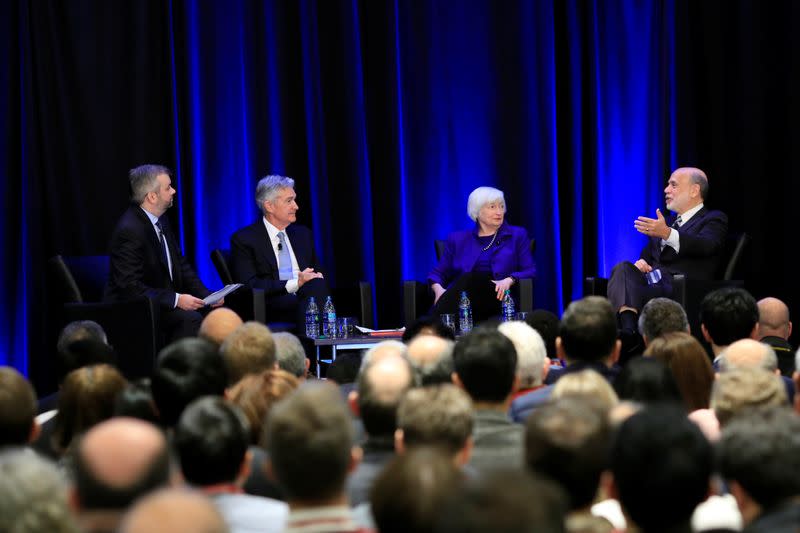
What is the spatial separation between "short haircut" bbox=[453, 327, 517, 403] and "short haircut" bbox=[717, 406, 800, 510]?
36.0 inches

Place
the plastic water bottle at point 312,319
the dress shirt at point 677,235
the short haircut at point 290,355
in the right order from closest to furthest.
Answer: the short haircut at point 290,355, the plastic water bottle at point 312,319, the dress shirt at point 677,235

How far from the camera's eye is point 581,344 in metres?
3.27

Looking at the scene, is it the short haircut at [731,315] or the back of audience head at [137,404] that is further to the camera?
the short haircut at [731,315]

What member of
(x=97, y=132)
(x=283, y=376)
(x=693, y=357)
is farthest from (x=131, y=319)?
(x=693, y=357)

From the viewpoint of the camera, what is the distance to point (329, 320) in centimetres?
611

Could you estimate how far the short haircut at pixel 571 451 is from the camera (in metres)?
1.73

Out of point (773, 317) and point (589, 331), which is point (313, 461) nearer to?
point (589, 331)

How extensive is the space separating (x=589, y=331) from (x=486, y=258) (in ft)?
11.7

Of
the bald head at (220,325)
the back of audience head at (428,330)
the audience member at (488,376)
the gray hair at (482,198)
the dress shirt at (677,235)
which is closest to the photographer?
the audience member at (488,376)

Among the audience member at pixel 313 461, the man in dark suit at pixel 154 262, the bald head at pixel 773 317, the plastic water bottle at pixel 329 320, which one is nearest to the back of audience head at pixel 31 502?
the audience member at pixel 313 461

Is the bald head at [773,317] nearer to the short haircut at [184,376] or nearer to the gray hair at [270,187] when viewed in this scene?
the short haircut at [184,376]

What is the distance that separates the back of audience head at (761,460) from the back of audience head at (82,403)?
5.23 feet

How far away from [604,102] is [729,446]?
5.97 metres

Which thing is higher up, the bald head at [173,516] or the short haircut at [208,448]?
the bald head at [173,516]
